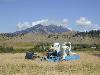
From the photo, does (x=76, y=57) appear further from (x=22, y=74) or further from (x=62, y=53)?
(x=22, y=74)

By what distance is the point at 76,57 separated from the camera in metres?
48.5

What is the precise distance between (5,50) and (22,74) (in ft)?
158

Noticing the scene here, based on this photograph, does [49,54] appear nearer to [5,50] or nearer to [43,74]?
[43,74]

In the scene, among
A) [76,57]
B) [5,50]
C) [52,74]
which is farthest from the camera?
[5,50]

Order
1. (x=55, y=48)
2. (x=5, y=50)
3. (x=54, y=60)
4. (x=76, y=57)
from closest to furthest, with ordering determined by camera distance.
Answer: (x=54, y=60), (x=76, y=57), (x=55, y=48), (x=5, y=50)

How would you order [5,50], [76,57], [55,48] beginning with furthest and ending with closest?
1. [5,50]
2. [55,48]
3. [76,57]

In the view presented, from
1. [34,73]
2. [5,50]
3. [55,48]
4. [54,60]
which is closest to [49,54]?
[55,48]

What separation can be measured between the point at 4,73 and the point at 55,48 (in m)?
22.9

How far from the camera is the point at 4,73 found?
29.6 m

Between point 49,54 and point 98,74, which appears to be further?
point 49,54

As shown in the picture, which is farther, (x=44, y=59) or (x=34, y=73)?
(x=44, y=59)

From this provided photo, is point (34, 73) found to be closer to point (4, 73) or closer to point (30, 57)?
point (4, 73)

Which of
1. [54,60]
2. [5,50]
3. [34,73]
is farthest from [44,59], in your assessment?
[5,50]

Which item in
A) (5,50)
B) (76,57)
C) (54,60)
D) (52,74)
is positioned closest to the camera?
(52,74)
